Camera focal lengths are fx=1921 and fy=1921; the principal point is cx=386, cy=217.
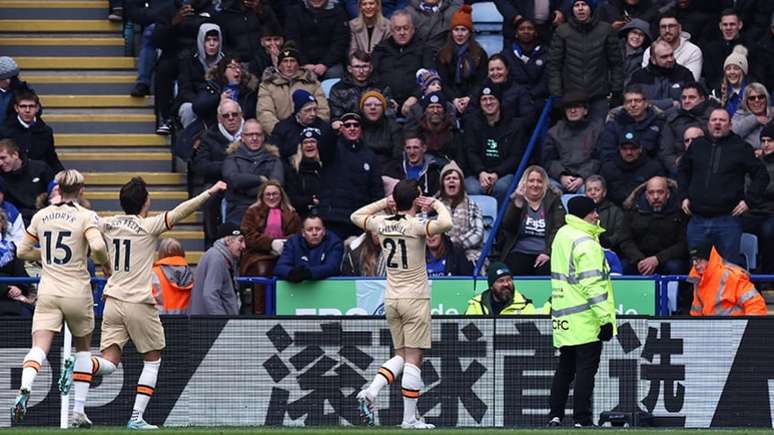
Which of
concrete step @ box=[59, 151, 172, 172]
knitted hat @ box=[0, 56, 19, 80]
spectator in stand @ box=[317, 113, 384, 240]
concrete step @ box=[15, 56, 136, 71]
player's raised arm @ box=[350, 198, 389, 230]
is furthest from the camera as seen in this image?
concrete step @ box=[15, 56, 136, 71]

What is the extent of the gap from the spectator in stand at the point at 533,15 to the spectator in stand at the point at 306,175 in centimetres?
326

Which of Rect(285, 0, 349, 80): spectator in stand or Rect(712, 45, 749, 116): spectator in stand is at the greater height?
Rect(285, 0, 349, 80): spectator in stand

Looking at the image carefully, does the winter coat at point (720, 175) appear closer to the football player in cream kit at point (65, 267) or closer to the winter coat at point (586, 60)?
the winter coat at point (586, 60)

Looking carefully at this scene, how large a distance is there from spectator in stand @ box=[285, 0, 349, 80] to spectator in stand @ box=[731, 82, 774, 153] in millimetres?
4806

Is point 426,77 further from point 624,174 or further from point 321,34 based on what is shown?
point 624,174

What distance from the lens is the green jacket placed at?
16.2 meters

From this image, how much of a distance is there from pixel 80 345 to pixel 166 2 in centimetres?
808

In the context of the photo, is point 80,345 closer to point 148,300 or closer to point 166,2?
point 148,300

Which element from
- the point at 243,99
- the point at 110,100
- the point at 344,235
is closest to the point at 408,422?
the point at 344,235

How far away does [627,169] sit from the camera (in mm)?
20750

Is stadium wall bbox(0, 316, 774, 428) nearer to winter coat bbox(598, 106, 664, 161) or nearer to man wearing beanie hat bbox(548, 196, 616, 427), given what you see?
man wearing beanie hat bbox(548, 196, 616, 427)

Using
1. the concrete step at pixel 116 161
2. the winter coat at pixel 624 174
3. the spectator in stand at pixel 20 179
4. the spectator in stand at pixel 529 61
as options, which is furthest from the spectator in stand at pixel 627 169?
the spectator in stand at pixel 20 179

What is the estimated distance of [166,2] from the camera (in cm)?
2355

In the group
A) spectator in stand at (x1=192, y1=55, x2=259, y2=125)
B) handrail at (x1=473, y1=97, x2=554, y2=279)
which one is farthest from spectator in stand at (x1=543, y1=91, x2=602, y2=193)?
spectator in stand at (x1=192, y1=55, x2=259, y2=125)
